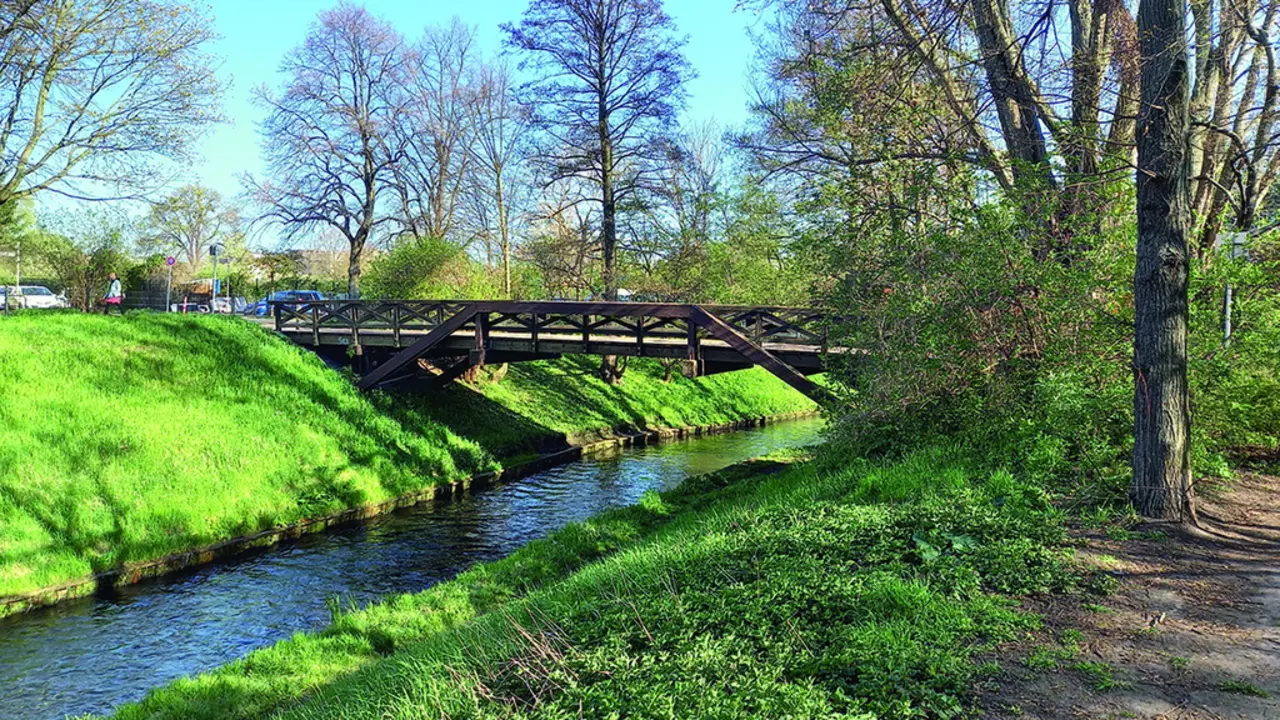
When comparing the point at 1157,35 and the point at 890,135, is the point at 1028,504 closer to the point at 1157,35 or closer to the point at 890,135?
the point at 1157,35

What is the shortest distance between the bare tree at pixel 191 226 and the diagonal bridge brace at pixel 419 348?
35053 millimetres

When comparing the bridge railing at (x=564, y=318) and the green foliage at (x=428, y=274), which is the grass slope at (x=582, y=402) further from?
the green foliage at (x=428, y=274)

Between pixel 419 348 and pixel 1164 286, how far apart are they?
15.9 meters

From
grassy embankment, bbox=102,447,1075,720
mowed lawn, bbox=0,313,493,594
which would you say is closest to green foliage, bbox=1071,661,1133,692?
grassy embankment, bbox=102,447,1075,720

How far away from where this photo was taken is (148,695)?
24.6 feet

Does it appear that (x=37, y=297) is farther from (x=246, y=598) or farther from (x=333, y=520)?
(x=246, y=598)

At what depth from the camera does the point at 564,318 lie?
58.6ft

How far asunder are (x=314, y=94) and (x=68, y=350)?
19.7 meters

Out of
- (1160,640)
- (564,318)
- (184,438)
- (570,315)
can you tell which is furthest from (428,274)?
(1160,640)

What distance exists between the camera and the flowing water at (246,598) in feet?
27.5

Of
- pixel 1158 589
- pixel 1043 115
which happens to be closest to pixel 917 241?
pixel 1043 115

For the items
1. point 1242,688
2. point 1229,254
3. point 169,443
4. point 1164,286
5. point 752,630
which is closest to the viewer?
point 1242,688

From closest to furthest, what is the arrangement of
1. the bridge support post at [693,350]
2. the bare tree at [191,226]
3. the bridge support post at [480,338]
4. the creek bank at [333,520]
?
1. the creek bank at [333,520]
2. the bridge support post at [693,350]
3. the bridge support post at [480,338]
4. the bare tree at [191,226]

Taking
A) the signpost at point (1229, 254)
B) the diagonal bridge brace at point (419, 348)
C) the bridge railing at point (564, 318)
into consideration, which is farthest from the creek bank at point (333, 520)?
the signpost at point (1229, 254)
